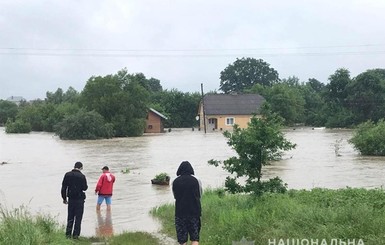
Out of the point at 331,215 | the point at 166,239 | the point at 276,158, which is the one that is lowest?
the point at 166,239

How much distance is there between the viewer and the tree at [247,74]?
12750cm

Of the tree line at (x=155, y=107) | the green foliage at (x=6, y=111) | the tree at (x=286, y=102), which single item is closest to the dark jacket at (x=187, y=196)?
the tree line at (x=155, y=107)

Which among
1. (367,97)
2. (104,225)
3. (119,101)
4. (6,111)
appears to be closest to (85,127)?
(119,101)

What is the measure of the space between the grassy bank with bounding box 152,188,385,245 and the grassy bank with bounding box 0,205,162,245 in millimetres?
1002

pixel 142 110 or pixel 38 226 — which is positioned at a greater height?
pixel 142 110

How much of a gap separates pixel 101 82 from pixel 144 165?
129 ft

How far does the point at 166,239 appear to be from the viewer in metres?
10.7

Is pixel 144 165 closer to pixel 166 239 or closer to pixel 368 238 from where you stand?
pixel 166 239

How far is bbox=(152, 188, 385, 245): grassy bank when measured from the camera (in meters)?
8.04

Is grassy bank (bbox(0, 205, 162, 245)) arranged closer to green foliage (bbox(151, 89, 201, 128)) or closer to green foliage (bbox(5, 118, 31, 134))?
green foliage (bbox(5, 118, 31, 134))

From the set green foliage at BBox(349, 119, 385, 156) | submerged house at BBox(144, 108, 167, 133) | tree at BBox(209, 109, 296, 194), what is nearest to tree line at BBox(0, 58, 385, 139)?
submerged house at BBox(144, 108, 167, 133)

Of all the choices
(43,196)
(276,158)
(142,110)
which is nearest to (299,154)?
(43,196)

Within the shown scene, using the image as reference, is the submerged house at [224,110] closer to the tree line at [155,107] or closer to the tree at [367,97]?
the tree line at [155,107]

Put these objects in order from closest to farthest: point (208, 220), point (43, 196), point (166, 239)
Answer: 1. point (166, 239)
2. point (208, 220)
3. point (43, 196)
